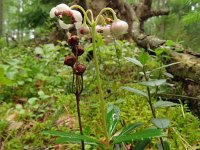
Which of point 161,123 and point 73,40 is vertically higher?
point 73,40

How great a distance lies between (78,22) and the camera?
Answer: 37.8 inches

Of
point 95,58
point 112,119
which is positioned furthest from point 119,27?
point 112,119

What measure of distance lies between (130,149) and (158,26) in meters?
7.35

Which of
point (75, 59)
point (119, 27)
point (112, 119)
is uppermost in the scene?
point (119, 27)

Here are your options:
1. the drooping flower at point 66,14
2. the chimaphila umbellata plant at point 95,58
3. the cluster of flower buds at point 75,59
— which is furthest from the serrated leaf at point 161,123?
the drooping flower at point 66,14

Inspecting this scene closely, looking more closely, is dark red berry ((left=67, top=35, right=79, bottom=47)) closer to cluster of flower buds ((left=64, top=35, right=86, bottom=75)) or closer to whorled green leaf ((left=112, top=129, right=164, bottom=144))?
cluster of flower buds ((left=64, top=35, right=86, bottom=75))

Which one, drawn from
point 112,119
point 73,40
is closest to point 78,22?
point 73,40

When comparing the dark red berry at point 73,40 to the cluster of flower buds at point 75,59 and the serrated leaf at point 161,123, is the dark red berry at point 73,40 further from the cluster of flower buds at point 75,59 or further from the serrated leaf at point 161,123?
the serrated leaf at point 161,123

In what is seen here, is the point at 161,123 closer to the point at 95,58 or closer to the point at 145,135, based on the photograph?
the point at 145,135

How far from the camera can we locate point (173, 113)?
66.7 inches

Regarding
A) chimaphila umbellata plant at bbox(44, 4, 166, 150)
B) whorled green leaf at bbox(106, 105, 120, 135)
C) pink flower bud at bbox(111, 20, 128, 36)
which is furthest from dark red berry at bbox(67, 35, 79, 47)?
whorled green leaf at bbox(106, 105, 120, 135)

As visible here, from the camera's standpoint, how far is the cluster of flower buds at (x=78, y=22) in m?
0.90

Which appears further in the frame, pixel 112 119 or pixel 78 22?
pixel 112 119

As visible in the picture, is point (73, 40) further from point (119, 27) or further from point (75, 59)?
point (119, 27)
